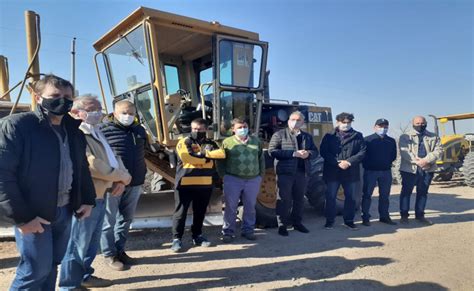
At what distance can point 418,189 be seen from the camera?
5.98 meters

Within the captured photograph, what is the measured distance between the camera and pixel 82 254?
292 centimetres

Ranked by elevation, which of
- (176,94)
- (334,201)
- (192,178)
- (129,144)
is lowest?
(334,201)

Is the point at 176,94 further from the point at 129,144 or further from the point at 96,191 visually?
the point at 96,191

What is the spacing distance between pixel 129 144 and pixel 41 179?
1701 millimetres

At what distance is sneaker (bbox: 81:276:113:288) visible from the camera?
10.7 ft

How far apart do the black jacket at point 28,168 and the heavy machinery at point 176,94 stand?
279cm

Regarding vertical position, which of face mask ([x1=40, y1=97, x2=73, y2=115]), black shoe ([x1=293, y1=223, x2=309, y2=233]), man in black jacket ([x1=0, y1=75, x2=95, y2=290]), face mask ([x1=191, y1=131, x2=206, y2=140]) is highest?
face mask ([x1=40, y1=97, x2=73, y2=115])

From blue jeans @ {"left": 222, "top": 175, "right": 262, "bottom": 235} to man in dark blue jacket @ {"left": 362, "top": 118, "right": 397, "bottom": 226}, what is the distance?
1.99 meters

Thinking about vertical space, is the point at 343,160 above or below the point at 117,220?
above

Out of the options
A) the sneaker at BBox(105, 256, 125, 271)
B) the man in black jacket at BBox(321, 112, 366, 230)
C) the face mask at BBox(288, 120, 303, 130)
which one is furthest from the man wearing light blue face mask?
the sneaker at BBox(105, 256, 125, 271)

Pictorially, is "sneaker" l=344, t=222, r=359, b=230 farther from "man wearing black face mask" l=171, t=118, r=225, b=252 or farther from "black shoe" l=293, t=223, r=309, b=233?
"man wearing black face mask" l=171, t=118, r=225, b=252

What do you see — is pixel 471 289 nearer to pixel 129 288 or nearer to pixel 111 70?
pixel 129 288

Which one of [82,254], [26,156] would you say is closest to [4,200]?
[26,156]

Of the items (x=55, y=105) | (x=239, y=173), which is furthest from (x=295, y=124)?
(x=55, y=105)
